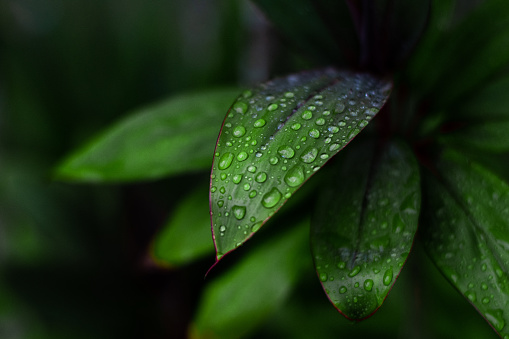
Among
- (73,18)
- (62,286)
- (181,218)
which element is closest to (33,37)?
(73,18)

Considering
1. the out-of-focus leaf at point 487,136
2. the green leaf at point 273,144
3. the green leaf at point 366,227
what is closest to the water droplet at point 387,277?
the green leaf at point 366,227

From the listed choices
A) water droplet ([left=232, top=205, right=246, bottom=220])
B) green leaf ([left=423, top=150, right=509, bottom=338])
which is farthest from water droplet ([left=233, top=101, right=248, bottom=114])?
green leaf ([left=423, top=150, right=509, bottom=338])

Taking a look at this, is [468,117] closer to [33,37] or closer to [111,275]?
[111,275]

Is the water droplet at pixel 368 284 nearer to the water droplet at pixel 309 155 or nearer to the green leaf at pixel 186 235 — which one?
the water droplet at pixel 309 155

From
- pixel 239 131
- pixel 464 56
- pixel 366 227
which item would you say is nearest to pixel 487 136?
pixel 464 56

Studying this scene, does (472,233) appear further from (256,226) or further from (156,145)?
(156,145)

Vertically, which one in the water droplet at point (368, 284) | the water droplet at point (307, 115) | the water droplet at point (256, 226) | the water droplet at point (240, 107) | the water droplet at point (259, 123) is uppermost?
the water droplet at point (307, 115)
